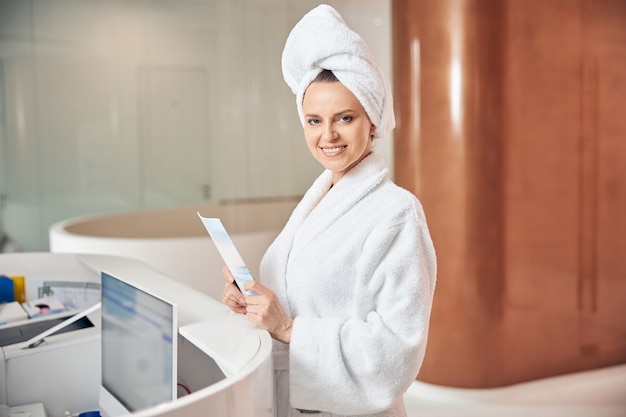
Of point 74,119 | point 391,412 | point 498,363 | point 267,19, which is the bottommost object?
point 498,363

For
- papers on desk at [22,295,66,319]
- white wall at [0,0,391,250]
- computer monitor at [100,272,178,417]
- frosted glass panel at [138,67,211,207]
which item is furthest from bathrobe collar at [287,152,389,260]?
frosted glass panel at [138,67,211,207]

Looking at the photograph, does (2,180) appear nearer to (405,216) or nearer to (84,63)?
(84,63)

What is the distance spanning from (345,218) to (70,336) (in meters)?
0.78

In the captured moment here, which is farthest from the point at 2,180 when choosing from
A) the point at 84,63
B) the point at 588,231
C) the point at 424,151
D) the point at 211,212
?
the point at 588,231

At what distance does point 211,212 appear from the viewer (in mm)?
5219

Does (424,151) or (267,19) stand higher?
(267,19)

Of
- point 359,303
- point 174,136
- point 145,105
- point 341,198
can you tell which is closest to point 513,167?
point 341,198

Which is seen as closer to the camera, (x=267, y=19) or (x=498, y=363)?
(x=498, y=363)

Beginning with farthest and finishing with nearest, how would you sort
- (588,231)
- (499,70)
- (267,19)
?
1. (267,19)
2. (588,231)
3. (499,70)

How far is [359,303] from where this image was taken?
3.91 feet

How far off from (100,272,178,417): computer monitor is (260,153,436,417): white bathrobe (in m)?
0.22

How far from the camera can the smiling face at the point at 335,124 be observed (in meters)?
1.22

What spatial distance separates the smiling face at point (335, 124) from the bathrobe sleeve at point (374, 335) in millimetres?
146

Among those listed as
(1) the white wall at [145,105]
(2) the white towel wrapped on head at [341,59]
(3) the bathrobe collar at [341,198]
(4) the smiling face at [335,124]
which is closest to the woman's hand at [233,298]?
(3) the bathrobe collar at [341,198]
